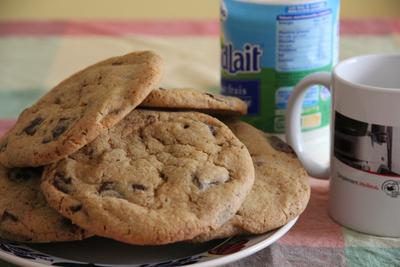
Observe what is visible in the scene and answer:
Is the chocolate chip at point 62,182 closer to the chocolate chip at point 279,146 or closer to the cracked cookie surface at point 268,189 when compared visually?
the cracked cookie surface at point 268,189

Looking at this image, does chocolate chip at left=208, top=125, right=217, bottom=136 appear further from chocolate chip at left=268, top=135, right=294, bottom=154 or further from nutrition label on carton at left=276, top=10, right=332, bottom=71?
nutrition label on carton at left=276, top=10, right=332, bottom=71

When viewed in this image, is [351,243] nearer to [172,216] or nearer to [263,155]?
[263,155]

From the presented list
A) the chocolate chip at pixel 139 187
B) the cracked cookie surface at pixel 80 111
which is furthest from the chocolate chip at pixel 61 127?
the chocolate chip at pixel 139 187

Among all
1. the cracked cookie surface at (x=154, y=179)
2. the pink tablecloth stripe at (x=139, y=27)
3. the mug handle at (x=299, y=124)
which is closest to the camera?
the cracked cookie surface at (x=154, y=179)

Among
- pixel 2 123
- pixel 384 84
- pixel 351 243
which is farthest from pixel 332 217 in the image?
pixel 2 123

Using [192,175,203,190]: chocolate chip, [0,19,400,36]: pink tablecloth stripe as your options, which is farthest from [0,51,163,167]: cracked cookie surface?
[0,19,400,36]: pink tablecloth stripe

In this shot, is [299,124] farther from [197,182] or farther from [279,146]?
[197,182]

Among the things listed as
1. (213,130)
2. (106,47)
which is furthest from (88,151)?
(106,47)
